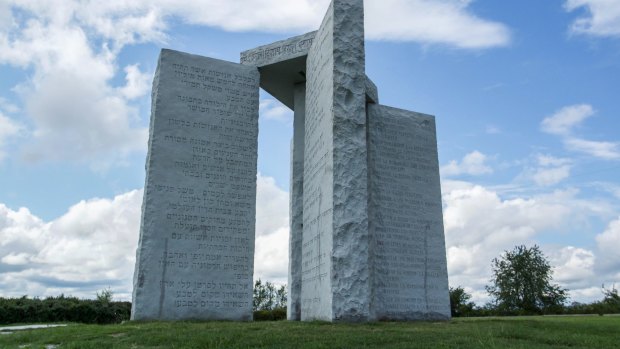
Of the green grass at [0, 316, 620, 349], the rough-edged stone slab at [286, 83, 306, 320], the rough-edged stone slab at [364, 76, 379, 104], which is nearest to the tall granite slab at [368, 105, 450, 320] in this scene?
the rough-edged stone slab at [364, 76, 379, 104]

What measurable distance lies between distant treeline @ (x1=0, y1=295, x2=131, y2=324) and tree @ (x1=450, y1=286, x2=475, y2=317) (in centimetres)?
1444

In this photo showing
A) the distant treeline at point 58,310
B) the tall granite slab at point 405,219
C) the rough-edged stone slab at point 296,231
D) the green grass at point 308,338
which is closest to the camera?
the green grass at point 308,338

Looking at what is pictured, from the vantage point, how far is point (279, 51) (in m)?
14.5

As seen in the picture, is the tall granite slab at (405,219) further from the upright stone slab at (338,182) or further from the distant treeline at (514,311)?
the distant treeline at (514,311)

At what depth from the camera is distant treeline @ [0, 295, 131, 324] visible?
16656 mm

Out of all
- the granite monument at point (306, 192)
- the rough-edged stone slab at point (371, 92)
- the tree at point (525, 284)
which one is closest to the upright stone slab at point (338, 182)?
the granite monument at point (306, 192)

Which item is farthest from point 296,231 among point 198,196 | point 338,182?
point 338,182

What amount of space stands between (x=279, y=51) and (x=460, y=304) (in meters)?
16.3

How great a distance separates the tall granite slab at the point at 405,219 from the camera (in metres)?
13.7

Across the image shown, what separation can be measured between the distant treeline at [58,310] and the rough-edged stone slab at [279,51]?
32.4 ft

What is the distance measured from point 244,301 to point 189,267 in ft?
5.04

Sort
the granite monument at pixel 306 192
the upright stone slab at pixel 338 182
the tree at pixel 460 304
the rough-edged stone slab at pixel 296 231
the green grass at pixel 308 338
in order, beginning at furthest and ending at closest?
the tree at pixel 460 304
the rough-edged stone slab at pixel 296 231
the granite monument at pixel 306 192
the upright stone slab at pixel 338 182
the green grass at pixel 308 338

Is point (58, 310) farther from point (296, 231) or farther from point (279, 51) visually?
point (279, 51)

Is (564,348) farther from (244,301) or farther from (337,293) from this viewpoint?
(244,301)
